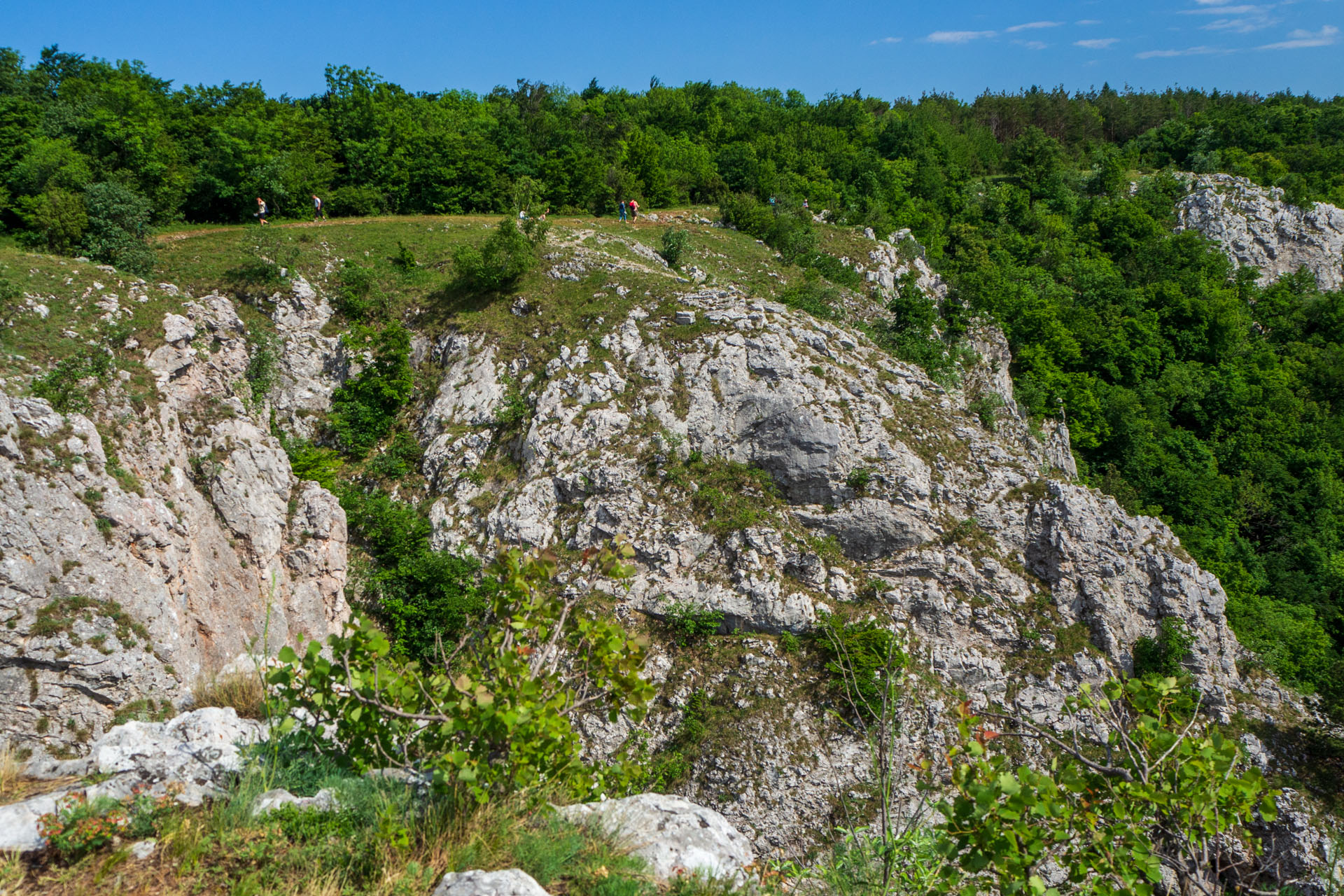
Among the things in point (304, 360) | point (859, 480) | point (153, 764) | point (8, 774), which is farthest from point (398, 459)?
point (153, 764)

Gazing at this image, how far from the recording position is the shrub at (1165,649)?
20344mm

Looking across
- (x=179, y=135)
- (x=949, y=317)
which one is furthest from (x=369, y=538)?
(x=949, y=317)

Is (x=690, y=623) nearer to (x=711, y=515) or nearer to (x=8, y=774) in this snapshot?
(x=711, y=515)

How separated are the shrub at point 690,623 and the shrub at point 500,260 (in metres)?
14.0

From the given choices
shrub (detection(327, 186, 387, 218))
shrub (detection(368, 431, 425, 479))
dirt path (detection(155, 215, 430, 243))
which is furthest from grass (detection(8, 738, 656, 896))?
shrub (detection(327, 186, 387, 218))

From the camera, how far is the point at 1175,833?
14.8 feet

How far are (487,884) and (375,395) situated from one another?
21749mm

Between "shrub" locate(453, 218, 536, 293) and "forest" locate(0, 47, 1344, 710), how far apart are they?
4.98 meters

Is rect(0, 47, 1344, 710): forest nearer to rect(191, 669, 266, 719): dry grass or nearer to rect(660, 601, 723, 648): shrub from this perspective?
rect(660, 601, 723, 648): shrub

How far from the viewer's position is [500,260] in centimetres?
2566

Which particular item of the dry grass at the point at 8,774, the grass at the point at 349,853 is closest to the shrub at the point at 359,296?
the dry grass at the point at 8,774

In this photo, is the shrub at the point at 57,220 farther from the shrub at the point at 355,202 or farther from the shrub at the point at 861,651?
the shrub at the point at 861,651

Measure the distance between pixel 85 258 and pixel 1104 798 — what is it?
28308mm

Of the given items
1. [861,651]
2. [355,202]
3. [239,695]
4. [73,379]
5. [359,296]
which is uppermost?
[355,202]
